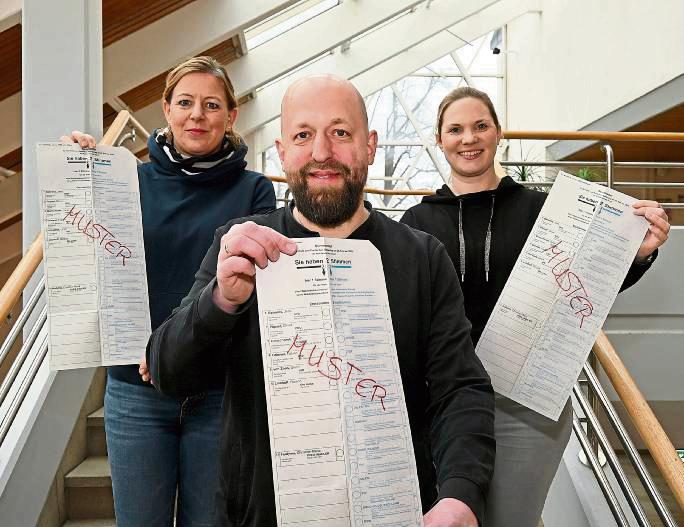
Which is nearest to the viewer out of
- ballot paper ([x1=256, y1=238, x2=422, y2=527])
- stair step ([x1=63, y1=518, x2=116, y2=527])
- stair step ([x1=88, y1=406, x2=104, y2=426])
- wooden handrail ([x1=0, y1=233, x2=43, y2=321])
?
ballot paper ([x1=256, y1=238, x2=422, y2=527])

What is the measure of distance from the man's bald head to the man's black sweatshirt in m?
0.20

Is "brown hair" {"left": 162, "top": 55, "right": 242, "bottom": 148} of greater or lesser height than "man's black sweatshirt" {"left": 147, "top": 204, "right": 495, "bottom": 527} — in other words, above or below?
above

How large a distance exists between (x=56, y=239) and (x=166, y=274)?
Answer: 283 millimetres

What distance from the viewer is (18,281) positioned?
→ 8.27 feet

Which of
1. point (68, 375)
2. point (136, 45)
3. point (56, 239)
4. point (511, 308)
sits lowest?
point (511, 308)

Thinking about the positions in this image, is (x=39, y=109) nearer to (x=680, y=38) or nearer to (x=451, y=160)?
(x=451, y=160)

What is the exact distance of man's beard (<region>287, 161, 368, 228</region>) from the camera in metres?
1.25


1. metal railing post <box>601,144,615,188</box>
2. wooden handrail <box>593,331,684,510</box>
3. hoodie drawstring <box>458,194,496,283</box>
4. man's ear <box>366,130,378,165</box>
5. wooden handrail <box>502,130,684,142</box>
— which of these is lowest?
wooden handrail <box>593,331,684,510</box>

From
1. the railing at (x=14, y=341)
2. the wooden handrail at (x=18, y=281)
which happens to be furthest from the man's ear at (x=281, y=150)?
the railing at (x=14, y=341)

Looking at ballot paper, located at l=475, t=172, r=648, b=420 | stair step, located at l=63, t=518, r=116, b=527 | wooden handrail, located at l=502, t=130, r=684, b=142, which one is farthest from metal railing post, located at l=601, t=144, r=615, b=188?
stair step, located at l=63, t=518, r=116, b=527

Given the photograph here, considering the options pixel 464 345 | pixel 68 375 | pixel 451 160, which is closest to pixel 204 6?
pixel 68 375

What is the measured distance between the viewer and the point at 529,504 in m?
1.78

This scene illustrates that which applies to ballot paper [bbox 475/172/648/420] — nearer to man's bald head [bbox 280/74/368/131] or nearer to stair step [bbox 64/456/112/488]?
man's bald head [bbox 280/74/368/131]

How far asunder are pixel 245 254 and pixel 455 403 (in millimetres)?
424
